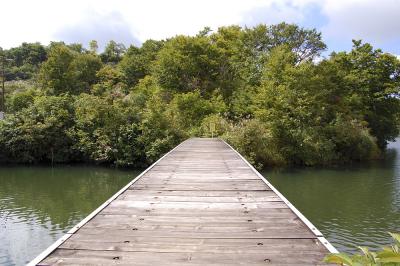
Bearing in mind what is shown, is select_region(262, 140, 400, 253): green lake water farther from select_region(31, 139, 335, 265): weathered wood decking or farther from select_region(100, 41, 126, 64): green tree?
select_region(100, 41, 126, 64): green tree

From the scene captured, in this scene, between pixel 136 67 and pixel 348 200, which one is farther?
pixel 136 67

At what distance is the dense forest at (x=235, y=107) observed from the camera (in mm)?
22609

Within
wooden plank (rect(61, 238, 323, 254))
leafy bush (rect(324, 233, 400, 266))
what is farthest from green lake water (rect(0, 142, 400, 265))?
leafy bush (rect(324, 233, 400, 266))

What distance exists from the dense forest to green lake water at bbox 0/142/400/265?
1637mm

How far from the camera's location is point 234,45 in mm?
36844

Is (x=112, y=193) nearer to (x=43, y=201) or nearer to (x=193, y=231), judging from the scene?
(x=43, y=201)

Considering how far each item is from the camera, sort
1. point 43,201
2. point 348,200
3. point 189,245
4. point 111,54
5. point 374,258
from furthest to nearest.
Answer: point 111,54
point 348,200
point 43,201
point 189,245
point 374,258

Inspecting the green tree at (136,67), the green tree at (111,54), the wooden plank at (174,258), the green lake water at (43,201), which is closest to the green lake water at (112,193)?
the green lake water at (43,201)

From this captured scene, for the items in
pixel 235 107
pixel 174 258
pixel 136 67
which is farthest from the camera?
pixel 136 67

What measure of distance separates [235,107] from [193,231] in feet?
86.8

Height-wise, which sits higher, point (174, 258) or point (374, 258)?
point (374, 258)

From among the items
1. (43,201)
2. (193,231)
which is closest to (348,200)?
(43,201)

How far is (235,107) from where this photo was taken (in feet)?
98.7

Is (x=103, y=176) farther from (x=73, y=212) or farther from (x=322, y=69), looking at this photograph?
(x=322, y=69)
